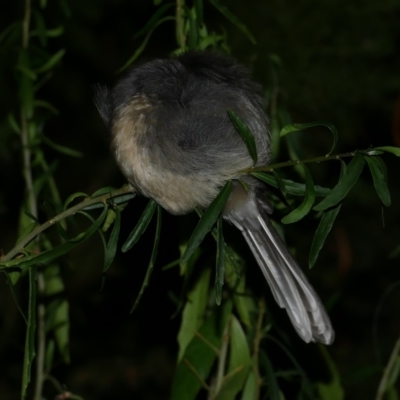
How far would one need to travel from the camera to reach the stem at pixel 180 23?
68.3 inches

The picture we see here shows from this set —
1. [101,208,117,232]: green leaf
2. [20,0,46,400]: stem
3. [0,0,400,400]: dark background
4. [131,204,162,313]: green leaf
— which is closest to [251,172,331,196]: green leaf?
[131,204,162,313]: green leaf

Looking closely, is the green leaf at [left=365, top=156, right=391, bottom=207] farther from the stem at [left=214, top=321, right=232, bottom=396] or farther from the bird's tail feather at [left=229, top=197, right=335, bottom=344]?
the stem at [left=214, top=321, right=232, bottom=396]

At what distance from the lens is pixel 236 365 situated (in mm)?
1761

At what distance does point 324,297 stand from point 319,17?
125 centimetres

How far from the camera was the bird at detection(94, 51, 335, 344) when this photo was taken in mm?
1436

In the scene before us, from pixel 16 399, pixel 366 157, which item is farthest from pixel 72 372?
pixel 366 157

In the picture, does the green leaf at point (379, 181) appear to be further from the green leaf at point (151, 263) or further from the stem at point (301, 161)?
the green leaf at point (151, 263)

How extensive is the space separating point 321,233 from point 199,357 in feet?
1.87

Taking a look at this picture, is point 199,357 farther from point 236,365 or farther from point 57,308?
point 57,308

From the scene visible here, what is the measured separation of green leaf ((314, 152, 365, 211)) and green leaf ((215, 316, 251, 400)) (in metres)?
0.60

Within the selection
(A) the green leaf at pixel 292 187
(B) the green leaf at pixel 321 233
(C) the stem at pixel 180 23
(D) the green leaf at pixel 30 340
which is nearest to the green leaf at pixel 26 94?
(C) the stem at pixel 180 23

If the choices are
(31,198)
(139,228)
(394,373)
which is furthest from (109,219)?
(394,373)

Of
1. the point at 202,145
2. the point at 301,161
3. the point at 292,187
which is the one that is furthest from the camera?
the point at 202,145

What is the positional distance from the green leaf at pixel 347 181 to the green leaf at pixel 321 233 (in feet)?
0.25
